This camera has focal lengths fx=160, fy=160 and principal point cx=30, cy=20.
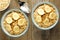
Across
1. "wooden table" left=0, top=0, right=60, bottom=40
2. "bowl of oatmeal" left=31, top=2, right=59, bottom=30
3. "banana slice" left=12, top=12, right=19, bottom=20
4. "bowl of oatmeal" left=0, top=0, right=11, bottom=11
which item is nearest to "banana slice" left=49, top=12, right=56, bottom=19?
"bowl of oatmeal" left=31, top=2, right=59, bottom=30

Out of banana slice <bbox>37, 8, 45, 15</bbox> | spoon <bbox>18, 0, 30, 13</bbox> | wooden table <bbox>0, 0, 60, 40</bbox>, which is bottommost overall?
wooden table <bbox>0, 0, 60, 40</bbox>

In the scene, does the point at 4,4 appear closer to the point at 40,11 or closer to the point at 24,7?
the point at 24,7

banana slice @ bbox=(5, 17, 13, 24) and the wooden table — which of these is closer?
banana slice @ bbox=(5, 17, 13, 24)

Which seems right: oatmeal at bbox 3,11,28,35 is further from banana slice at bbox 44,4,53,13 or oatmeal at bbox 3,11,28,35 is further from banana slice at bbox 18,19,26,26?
banana slice at bbox 44,4,53,13

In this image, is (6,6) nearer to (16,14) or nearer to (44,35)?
(16,14)

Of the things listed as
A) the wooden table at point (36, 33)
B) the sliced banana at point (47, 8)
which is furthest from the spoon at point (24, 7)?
the sliced banana at point (47, 8)

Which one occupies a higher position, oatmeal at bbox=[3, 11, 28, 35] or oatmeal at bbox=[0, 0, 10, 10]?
oatmeal at bbox=[0, 0, 10, 10]

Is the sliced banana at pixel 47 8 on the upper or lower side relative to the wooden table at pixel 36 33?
upper

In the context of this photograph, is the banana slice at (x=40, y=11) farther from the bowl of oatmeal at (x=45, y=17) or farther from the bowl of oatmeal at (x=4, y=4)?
the bowl of oatmeal at (x=4, y=4)

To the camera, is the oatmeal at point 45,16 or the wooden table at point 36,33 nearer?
the oatmeal at point 45,16
